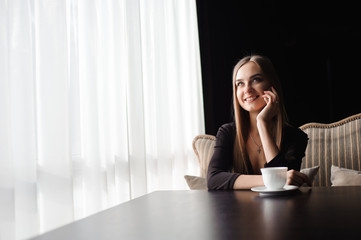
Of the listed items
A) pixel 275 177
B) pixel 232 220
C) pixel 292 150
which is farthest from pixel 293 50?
pixel 232 220

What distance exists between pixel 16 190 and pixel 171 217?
1.19m

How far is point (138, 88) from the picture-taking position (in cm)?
229

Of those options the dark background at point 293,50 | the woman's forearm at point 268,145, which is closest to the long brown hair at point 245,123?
the woman's forearm at point 268,145

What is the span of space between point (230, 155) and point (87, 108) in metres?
0.92

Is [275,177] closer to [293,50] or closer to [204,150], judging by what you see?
[204,150]

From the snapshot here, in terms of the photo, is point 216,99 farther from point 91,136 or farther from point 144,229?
point 144,229

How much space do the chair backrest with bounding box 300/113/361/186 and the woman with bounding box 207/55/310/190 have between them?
15.7 inches

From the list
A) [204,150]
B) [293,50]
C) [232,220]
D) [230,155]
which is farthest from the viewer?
[293,50]

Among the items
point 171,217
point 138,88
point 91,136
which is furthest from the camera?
point 138,88

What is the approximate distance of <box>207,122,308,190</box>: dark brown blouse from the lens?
1325mm

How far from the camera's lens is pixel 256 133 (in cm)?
170

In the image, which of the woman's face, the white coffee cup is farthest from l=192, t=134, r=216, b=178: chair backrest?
the white coffee cup

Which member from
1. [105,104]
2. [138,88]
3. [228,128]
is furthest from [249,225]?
[138,88]

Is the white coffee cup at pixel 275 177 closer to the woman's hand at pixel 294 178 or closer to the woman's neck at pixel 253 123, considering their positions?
the woman's hand at pixel 294 178
